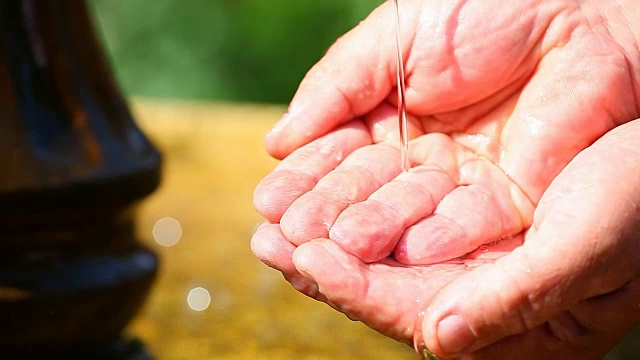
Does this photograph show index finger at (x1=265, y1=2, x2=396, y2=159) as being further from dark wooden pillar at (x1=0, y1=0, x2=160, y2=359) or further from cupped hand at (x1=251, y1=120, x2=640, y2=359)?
dark wooden pillar at (x1=0, y1=0, x2=160, y2=359)

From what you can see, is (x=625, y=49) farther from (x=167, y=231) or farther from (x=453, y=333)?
(x=167, y=231)

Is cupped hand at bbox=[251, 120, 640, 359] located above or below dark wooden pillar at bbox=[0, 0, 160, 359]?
above

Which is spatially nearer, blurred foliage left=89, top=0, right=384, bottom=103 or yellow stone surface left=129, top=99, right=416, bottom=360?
yellow stone surface left=129, top=99, right=416, bottom=360

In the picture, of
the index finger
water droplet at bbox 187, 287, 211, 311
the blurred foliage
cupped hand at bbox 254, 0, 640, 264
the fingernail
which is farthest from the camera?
the blurred foliage

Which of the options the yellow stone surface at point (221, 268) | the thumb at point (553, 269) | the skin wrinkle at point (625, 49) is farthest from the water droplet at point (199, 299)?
the thumb at point (553, 269)

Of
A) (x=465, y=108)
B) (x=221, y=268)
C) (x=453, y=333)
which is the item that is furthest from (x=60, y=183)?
(x=221, y=268)

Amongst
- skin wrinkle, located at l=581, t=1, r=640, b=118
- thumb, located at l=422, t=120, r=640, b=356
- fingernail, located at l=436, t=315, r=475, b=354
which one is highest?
skin wrinkle, located at l=581, t=1, r=640, b=118

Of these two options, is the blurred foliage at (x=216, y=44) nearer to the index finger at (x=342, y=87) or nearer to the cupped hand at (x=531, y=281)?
the index finger at (x=342, y=87)

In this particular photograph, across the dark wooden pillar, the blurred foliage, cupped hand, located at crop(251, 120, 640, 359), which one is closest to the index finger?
cupped hand, located at crop(251, 120, 640, 359)
